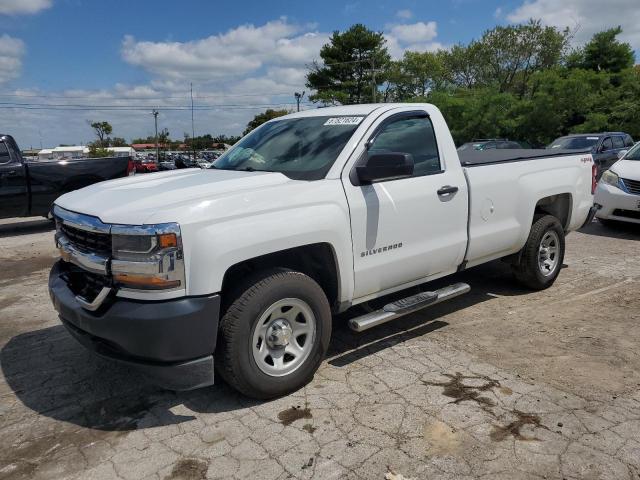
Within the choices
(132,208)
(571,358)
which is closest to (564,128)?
(571,358)

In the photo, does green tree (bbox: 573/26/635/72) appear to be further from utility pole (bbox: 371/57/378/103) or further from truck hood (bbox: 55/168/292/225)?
truck hood (bbox: 55/168/292/225)

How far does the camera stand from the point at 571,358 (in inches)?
158

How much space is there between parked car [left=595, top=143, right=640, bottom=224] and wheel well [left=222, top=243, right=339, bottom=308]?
22.7 feet

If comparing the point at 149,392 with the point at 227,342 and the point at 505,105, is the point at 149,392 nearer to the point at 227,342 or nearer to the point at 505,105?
the point at 227,342

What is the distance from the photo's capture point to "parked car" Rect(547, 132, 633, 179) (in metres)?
14.9

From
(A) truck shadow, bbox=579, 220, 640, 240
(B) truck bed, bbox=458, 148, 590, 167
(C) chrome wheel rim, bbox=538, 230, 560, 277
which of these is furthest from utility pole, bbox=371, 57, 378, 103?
(C) chrome wheel rim, bbox=538, 230, 560, 277

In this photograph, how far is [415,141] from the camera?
4.39 m

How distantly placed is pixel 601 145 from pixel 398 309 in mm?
14009

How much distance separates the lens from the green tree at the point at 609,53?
3628cm

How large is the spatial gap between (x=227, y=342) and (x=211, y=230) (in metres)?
0.68

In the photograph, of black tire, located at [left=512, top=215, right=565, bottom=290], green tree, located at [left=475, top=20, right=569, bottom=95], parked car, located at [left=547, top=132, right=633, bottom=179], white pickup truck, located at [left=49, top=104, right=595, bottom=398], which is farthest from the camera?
green tree, located at [left=475, top=20, right=569, bottom=95]

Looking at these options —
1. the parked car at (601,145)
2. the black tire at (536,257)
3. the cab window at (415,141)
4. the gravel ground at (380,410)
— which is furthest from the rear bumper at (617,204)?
the parked car at (601,145)

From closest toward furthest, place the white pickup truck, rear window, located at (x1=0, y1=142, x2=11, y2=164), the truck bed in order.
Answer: the white pickup truck < the truck bed < rear window, located at (x1=0, y1=142, x2=11, y2=164)

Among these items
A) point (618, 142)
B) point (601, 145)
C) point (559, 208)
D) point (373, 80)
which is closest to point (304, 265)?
point (559, 208)
